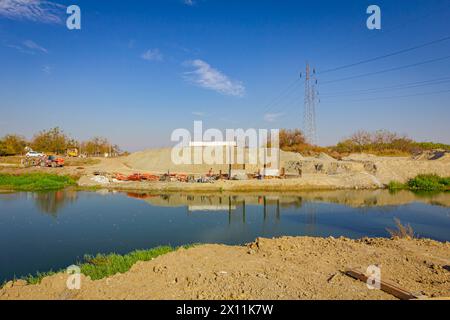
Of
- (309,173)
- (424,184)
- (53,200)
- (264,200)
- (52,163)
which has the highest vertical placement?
(52,163)

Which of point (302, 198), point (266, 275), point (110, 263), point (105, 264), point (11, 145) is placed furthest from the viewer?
point (11, 145)

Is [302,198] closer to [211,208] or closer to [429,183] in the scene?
[211,208]

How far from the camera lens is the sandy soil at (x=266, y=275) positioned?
5.70 meters

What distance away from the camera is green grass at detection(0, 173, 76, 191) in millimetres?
24316

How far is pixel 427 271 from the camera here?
22.9 feet

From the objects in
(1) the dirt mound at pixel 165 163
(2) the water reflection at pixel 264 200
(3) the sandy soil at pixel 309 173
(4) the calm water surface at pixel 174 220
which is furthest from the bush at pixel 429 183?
(1) the dirt mound at pixel 165 163

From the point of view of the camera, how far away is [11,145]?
49250 mm

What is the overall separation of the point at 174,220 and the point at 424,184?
23389 millimetres

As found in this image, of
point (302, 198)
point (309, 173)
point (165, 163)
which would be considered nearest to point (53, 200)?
point (302, 198)

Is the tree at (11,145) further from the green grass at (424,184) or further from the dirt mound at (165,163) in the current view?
the green grass at (424,184)

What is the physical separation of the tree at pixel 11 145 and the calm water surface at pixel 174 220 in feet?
110
